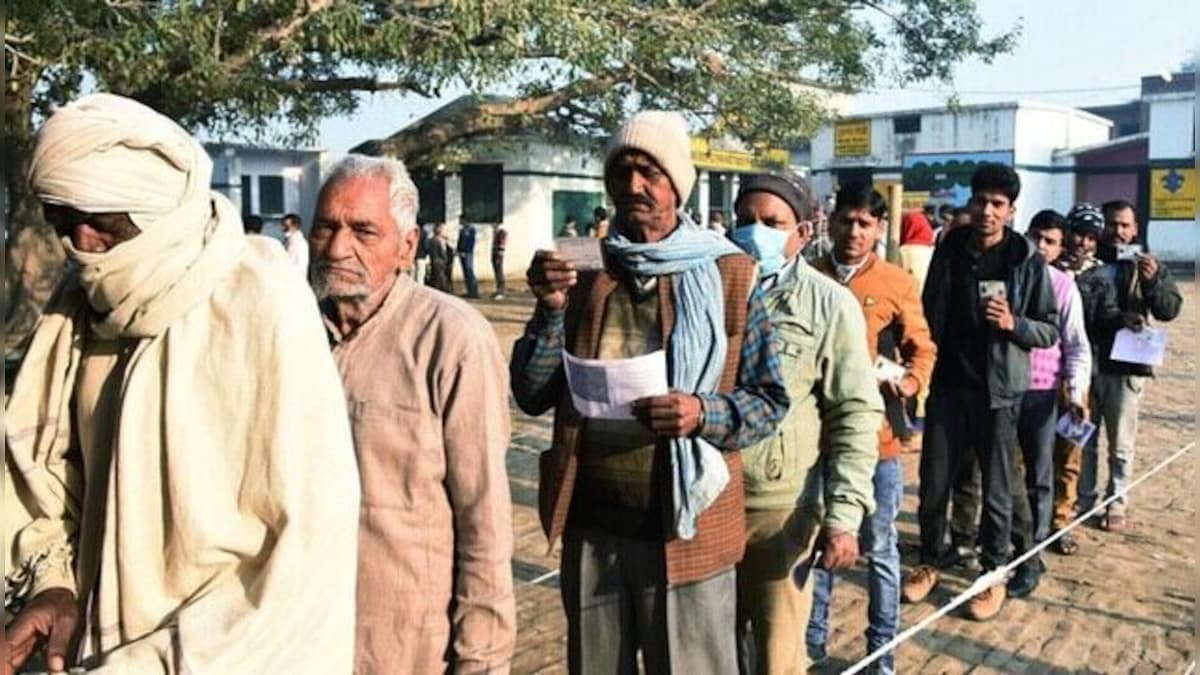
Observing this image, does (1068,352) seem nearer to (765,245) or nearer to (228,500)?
(765,245)

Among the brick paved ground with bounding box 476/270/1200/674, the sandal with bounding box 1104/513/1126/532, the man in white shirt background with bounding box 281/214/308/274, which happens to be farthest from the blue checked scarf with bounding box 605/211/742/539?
the man in white shirt background with bounding box 281/214/308/274

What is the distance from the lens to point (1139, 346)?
6.50 m

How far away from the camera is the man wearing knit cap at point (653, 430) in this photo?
2.65 m

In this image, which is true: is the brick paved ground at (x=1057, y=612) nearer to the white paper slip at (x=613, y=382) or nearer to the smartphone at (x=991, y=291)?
the smartphone at (x=991, y=291)

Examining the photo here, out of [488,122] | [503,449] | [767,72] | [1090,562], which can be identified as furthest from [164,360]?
[488,122]

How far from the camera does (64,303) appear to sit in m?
1.74

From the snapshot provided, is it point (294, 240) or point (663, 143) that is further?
point (294, 240)

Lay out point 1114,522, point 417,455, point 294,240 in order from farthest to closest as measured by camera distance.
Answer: point 294,240 < point 1114,522 < point 417,455

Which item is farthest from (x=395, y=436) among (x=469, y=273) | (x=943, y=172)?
(x=943, y=172)

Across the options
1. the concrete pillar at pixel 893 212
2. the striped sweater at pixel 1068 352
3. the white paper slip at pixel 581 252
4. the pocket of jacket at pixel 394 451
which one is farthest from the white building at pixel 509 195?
the pocket of jacket at pixel 394 451

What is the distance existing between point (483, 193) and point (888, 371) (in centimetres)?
2559

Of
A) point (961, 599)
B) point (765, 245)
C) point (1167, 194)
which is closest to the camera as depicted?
point (765, 245)

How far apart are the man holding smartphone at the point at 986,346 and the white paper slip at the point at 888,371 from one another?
2.83 ft

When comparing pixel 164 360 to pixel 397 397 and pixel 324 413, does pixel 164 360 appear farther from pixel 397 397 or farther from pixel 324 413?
pixel 397 397
